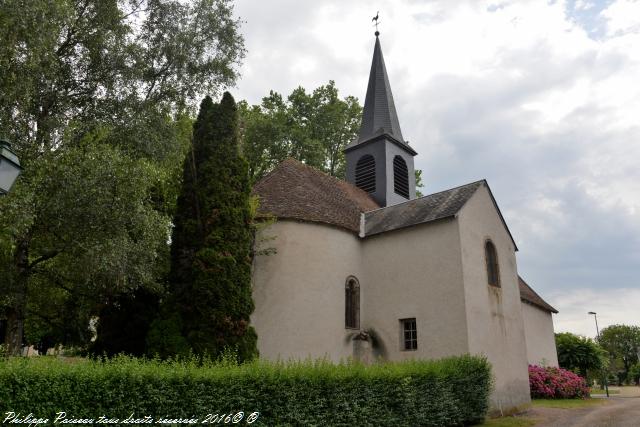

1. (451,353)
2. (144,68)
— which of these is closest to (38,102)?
(144,68)

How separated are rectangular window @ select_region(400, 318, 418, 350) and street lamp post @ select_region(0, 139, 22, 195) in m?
14.8

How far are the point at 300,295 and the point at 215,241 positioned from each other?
410 cm

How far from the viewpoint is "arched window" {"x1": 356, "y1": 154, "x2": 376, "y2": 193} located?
26594 millimetres

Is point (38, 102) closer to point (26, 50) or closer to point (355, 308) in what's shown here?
point (26, 50)

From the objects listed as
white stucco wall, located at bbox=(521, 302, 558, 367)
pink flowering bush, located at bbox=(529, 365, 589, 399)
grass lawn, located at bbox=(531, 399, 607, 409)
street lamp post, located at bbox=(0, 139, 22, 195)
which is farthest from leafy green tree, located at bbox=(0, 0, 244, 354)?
white stucco wall, located at bbox=(521, 302, 558, 367)

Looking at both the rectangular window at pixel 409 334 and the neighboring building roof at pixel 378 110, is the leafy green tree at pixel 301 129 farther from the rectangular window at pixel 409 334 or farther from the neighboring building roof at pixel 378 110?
the rectangular window at pixel 409 334

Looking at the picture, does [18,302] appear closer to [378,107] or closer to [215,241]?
[215,241]

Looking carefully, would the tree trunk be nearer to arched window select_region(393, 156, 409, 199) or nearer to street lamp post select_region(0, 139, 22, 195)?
street lamp post select_region(0, 139, 22, 195)

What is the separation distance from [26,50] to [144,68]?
4232 millimetres

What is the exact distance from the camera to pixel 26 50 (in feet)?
39.5

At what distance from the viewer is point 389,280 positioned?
61.3ft

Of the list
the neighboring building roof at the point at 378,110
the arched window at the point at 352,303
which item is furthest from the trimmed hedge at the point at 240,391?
the neighboring building roof at the point at 378,110

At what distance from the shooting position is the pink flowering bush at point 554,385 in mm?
22984

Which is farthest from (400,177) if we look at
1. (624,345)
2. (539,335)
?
(624,345)
